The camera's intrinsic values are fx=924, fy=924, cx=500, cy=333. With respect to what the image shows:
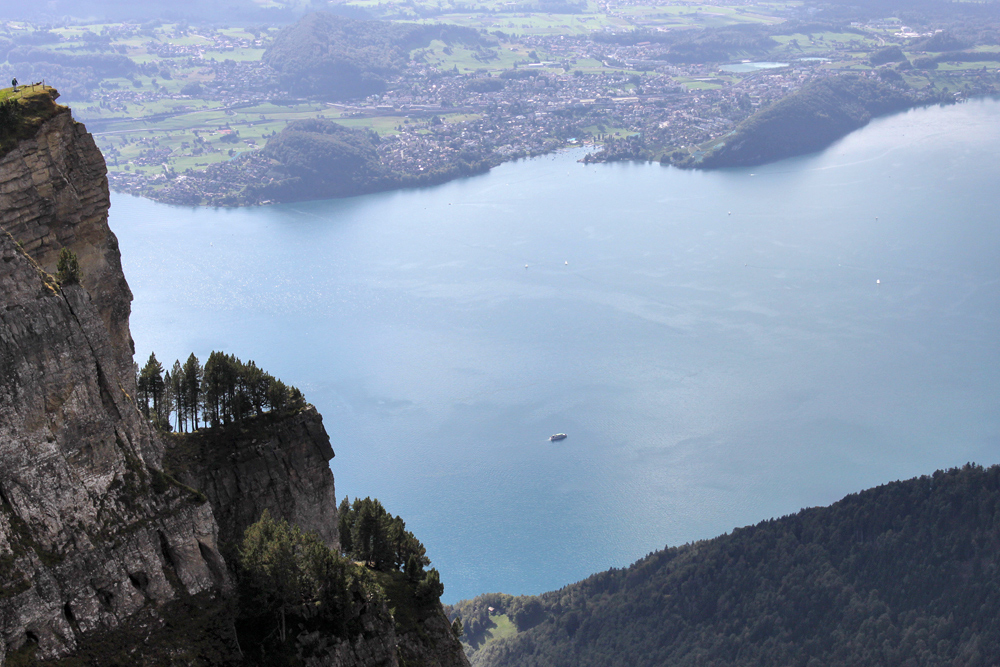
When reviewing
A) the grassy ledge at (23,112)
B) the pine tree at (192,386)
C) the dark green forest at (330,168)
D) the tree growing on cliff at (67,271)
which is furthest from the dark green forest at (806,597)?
the dark green forest at (330,168)

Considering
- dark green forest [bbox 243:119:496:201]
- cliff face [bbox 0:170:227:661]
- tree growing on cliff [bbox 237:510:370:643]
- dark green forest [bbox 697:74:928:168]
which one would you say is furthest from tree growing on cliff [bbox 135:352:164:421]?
dark green forest [bbox 697:74:928:168]

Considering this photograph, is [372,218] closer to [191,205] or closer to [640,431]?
[191,205]

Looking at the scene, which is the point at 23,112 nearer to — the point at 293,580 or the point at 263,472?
the point at 263,472

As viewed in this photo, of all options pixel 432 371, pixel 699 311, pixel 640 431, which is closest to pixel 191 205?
pixel 432 371

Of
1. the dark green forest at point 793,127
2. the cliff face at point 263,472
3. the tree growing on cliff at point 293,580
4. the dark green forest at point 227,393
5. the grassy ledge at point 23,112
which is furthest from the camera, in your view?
the dark green forest at point 793,127

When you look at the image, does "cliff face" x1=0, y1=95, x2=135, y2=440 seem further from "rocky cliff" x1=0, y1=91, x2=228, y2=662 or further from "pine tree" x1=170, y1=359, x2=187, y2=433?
"pine tree" x1=170, y1=359, x2=187, y2=433

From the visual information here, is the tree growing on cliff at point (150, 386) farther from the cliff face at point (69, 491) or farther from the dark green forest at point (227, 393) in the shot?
the cliff face at point (69, 491)
